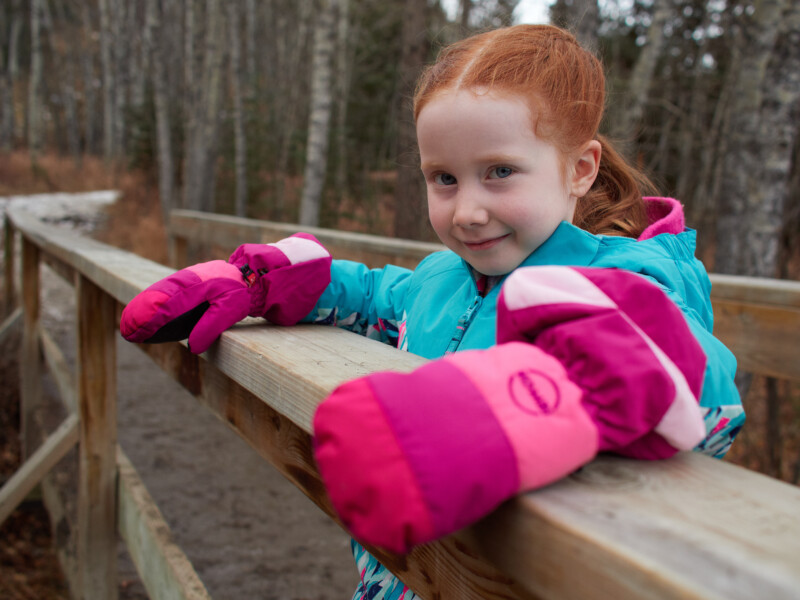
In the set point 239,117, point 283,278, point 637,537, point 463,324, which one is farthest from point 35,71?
point 637,537

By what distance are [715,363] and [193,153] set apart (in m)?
10.8

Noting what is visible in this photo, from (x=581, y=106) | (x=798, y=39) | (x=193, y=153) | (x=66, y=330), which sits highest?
(x=798, y=39)

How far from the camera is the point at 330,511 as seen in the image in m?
1.02

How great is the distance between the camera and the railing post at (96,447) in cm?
245

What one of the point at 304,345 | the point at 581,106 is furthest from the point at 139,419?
the point at 581,106

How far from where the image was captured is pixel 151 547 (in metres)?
1.95

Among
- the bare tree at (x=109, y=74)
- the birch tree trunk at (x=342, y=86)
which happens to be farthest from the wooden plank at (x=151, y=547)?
the bare tree at (x=109, y=74)

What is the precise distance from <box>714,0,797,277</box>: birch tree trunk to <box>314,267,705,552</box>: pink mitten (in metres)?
3.61

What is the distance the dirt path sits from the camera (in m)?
2.74

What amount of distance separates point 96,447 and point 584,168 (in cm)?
Result: 213

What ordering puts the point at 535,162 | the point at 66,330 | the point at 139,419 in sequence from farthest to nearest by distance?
the point at 66,330 < the point at 139,419 < the point at 535,162

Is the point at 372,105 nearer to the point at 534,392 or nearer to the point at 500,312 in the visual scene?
the point at 500,312

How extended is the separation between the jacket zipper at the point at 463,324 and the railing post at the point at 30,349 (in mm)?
4182

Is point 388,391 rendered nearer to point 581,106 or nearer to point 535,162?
point 535,162
